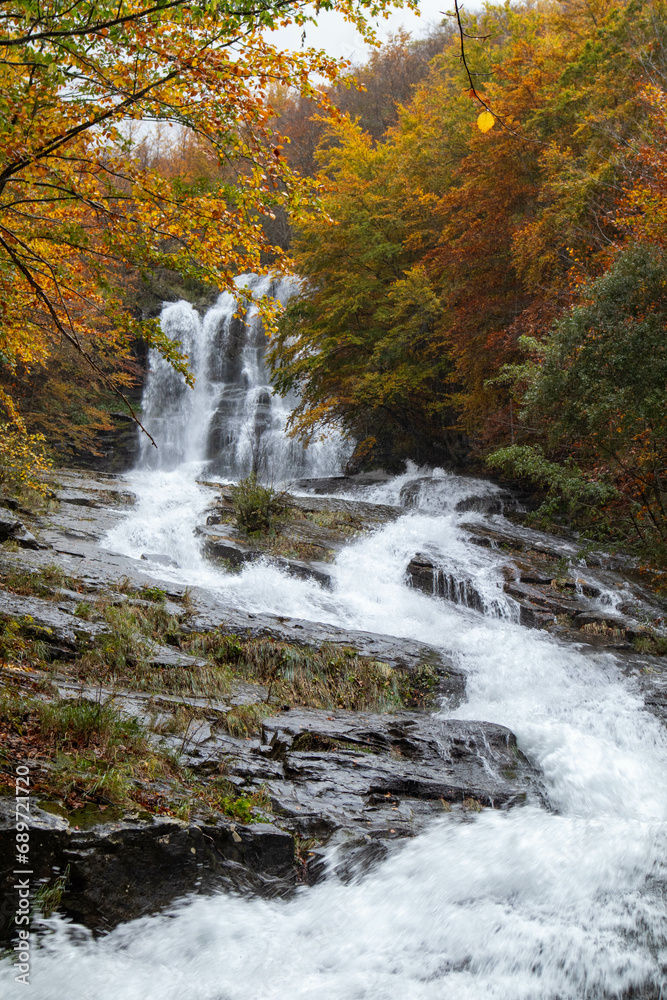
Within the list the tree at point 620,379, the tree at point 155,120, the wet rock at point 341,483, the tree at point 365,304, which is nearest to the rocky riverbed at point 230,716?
the tree at point 620,379

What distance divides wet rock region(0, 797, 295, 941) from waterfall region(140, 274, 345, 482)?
616 inches

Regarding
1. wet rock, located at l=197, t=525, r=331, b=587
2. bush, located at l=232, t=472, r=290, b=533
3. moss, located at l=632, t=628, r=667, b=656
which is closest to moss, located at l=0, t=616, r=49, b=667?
wet rock, located at l=197, t=525, r=331, b=587

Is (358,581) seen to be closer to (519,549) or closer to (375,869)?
(519,549)

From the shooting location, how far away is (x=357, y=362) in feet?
54.8

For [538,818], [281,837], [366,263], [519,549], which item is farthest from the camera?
[366,263]

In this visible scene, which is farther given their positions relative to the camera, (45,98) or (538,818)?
(538,818)

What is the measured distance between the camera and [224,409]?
71.0 ft

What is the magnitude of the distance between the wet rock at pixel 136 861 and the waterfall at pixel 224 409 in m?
15.7

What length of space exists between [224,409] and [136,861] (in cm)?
1937

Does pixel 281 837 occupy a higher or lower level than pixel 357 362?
lower

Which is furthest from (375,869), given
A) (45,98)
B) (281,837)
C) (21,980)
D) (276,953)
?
(45,98)

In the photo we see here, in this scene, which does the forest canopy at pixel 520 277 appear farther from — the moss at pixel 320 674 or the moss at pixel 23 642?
the moss at pixel 23 642

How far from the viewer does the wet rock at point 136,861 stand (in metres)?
2.92

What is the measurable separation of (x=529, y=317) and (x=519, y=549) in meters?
4.59
